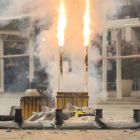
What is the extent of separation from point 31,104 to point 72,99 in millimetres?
1170

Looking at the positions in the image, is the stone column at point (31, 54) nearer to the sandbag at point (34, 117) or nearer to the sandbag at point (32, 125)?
the sandbag at point (34, 117)

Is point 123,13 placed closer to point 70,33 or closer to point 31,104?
point 70,33

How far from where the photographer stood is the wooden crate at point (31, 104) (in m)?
6.74

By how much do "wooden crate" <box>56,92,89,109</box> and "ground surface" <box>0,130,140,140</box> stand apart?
2.36m

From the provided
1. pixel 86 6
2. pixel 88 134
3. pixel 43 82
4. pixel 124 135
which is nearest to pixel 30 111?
pixel 88 134

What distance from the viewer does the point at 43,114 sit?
6.05m

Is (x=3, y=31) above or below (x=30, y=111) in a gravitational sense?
above

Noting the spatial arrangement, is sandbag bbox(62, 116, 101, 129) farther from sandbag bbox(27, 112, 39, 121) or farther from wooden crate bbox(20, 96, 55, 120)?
wooden crate bbox(20, 96, 55, 120)

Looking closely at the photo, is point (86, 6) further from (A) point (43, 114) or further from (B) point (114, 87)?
(B) point (114, 87)

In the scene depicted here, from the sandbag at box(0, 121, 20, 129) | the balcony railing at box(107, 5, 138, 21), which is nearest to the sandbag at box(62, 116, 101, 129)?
the sandbag at box(0, 121, 20, 129)

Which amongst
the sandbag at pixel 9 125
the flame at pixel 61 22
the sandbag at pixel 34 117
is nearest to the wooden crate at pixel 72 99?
the sandbag at pixel 34 117

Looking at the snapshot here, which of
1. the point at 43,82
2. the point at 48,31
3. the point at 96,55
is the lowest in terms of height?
the point at 43,82

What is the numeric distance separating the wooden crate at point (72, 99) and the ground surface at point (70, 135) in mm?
2363

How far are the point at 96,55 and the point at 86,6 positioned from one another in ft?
15.1
